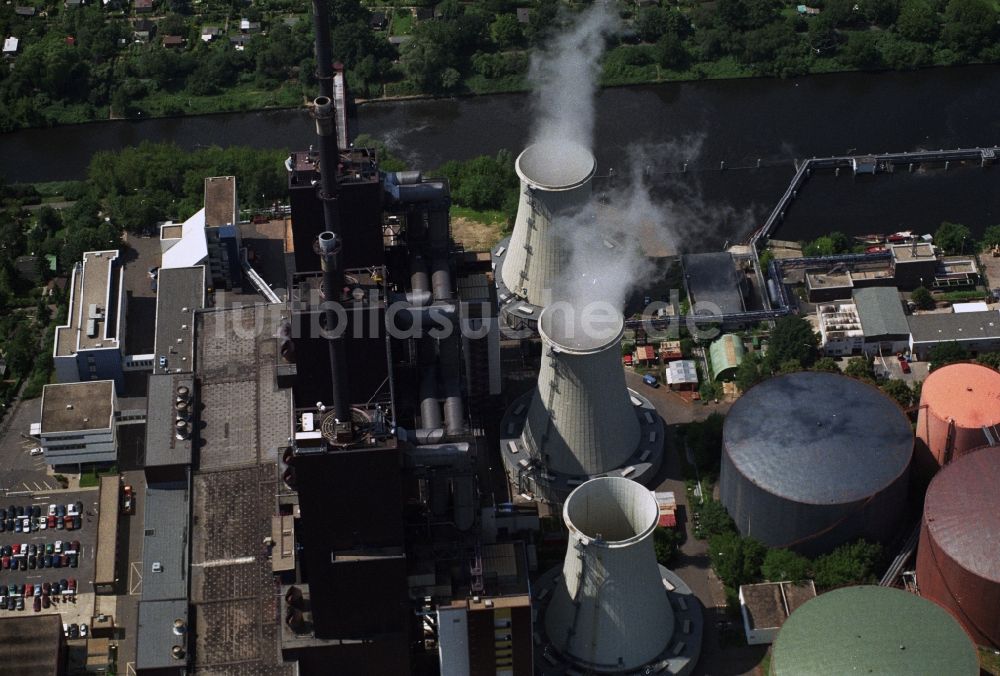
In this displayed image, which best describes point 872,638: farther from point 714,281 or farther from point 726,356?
point 714,281

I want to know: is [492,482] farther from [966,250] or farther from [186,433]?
[966,250]

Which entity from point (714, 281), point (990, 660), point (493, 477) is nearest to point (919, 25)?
Result: point (714, 281)

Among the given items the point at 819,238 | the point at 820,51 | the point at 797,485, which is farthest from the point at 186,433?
the point at 820,51

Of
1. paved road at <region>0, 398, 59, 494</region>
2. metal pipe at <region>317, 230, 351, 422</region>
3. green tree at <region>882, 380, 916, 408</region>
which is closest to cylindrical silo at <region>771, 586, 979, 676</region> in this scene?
green tree at <region>882, 380, 916, 408</region>

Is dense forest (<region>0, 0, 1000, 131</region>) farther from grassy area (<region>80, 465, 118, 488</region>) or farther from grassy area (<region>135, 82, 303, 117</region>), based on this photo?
grassy area (<region>80, 465, 118, 488</region>)

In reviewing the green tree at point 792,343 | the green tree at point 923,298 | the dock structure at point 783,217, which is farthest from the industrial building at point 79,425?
the green tree at point 923,298
